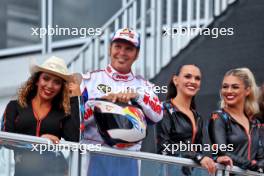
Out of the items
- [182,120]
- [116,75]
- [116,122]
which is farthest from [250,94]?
[116,122]

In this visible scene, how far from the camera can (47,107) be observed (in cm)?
702

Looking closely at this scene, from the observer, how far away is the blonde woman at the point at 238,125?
7547 millimetres

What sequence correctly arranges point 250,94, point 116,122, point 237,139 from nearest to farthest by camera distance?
point 116,122 → point 237,139 → point 250,94

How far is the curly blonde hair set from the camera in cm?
699

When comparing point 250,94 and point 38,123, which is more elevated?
point 250,94

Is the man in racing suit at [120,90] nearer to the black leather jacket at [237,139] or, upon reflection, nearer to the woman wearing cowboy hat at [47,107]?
the woman wearing cowboy hat at [47,107]

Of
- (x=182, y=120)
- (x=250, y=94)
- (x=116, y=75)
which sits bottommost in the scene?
(x=182, y=120)

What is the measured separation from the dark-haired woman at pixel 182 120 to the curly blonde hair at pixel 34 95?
725 mm

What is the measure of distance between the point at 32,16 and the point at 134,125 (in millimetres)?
4659

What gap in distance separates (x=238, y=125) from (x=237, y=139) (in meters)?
0.11

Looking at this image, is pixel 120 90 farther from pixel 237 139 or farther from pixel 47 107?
pixel 237 139

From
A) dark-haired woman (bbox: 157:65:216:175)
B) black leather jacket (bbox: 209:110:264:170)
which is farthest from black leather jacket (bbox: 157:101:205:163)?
black leather jacket (bbox: 209:110:264:170)

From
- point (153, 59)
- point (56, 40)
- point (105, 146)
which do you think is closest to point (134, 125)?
point (105, 146)

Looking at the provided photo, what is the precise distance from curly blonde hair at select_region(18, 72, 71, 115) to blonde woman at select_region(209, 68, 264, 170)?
3.56 ft
